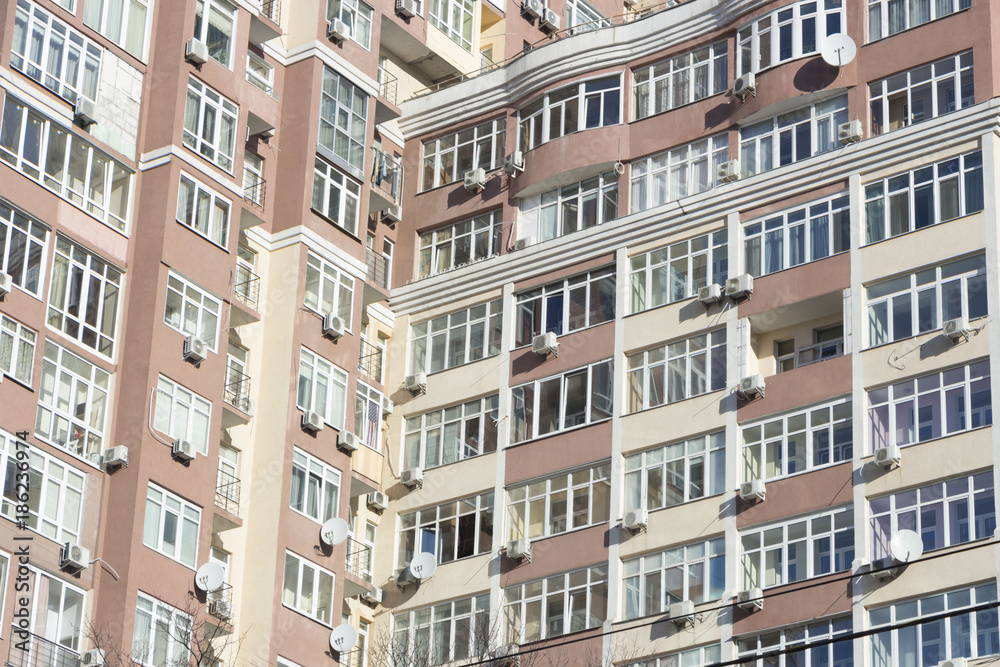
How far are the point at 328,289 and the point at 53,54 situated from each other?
9.30 metres

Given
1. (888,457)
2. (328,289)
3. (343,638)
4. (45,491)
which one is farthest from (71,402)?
(888,457)

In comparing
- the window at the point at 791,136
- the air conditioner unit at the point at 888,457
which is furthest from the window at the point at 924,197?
the air conditioner unit at the point at 888,457

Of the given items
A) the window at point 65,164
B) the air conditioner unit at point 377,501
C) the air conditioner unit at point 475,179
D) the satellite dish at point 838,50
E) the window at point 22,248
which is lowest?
the air conditioner unit at point 377,501

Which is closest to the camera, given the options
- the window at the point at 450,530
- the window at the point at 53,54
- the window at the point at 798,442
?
the window at the point at 53,54

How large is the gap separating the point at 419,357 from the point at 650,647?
1181 centimetres

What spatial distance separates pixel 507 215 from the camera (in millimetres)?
52594

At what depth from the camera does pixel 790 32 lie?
159ft

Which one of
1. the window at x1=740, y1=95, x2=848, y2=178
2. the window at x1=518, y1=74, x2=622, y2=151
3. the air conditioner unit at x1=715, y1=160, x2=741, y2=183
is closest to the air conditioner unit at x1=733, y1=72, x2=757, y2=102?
the window at x1=740, y1=95, x2=848, y2=178

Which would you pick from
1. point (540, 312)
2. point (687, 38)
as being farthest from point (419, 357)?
point (687, 38)

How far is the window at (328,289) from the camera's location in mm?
49125

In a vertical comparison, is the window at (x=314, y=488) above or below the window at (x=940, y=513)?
above

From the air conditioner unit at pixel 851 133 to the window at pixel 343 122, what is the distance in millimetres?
12530

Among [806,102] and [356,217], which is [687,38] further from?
[356,217]

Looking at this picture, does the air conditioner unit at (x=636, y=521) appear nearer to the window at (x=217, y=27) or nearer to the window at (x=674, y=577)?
the window at (x=674, y=577)
